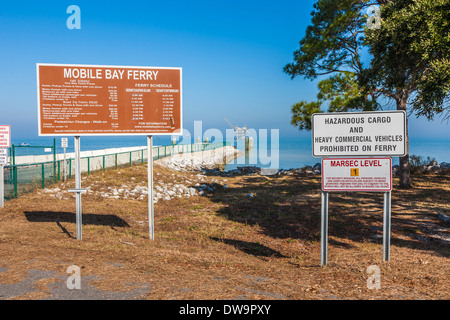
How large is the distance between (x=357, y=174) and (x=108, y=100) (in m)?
6.27

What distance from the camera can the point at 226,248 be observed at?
934cm

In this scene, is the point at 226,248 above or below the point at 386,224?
below

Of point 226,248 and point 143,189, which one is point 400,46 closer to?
Result: point 226,248

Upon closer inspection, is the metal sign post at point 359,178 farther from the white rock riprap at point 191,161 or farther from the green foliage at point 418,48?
the white rock riprap at point 191,161

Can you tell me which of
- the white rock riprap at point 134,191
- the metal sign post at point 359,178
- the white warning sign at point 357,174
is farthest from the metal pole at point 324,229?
the white rock riprap at point 134,191

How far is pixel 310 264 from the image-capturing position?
7.69m

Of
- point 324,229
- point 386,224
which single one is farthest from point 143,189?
point 386,224

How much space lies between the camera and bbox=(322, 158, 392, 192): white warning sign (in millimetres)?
7020

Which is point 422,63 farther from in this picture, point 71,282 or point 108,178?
point 108,178

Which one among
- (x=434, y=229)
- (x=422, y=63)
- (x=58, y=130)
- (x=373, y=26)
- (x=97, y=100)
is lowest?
(x=434, y=229)

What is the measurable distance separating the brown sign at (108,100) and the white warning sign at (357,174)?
423 centimetres

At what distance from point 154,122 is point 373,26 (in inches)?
291

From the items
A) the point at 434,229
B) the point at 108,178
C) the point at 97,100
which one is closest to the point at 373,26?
the point at 434,229

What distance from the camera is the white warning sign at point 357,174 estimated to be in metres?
7.02
